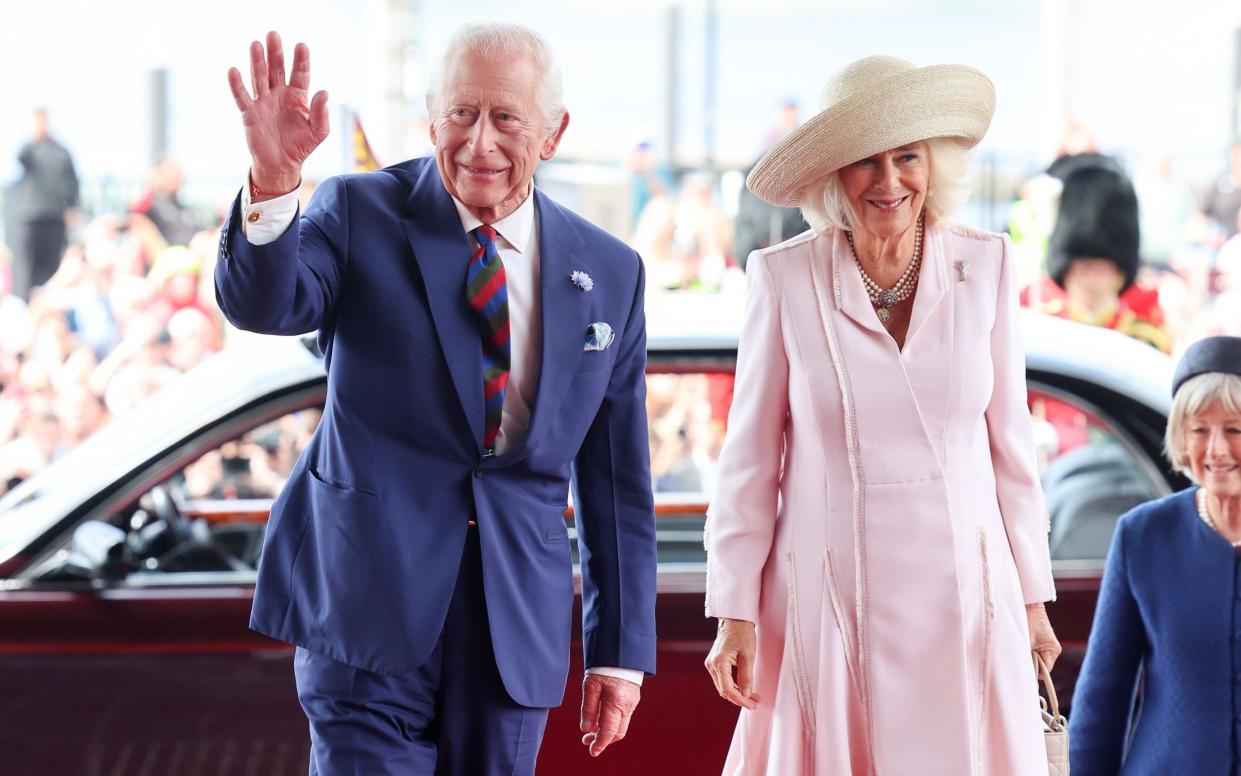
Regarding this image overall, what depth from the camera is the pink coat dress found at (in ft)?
8.75

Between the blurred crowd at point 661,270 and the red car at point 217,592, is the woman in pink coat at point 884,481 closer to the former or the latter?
the red car at point 217,592

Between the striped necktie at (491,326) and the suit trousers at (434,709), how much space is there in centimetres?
20

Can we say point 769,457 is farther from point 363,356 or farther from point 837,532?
point 363,356

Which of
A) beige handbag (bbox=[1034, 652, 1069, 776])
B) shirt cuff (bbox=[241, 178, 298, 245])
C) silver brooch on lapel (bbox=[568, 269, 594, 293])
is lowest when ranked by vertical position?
beige handbag (bbox=[1034, 652, 1069, 776])

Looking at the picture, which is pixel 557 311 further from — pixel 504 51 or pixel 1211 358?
pixel 1211 358

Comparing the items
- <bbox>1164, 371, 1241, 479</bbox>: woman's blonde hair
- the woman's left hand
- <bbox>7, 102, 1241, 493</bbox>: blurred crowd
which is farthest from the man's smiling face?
<bbox>7, 102, 1241, 493</bbox>: blurred crowd

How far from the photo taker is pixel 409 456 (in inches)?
96.1

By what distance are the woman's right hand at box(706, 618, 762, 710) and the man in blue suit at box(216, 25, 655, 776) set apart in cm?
32

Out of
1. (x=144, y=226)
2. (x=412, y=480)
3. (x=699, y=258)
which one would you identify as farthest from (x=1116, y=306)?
(x=144, y=226)

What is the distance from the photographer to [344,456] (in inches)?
95.7

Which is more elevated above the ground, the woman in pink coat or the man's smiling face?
the man's smiling face

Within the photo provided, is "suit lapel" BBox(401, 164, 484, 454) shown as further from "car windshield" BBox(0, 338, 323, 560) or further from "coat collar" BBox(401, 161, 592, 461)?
"car windshield" BBox(0, 338, 323, 560)

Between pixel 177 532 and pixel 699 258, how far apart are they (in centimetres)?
604

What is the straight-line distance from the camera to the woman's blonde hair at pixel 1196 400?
2.87m
